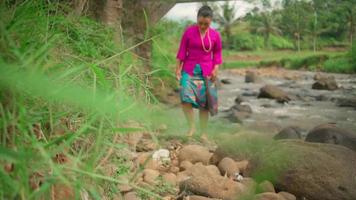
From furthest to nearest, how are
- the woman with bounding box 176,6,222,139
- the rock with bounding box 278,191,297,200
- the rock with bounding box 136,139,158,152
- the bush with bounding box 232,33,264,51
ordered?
the bush with bounding box 232,33,264,51 → the woman with bounding box 176,6,222,139 → the rock with bounding box 136,139,158,152 → the rock with bounding box 278,191,297,200

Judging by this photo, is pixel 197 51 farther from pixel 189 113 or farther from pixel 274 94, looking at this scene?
pixel 274 94

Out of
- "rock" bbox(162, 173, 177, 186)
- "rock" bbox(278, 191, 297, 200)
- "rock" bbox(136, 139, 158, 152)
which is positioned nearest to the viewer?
"rock" bbox(278, 191, 297, 200)

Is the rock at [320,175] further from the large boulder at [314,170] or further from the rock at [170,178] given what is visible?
the rock at [170,178]

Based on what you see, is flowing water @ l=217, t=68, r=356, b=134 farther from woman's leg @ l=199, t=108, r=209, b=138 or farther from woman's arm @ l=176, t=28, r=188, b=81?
woman's arm @ l=176, t=28, r=188, b=81

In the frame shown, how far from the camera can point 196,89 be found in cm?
538

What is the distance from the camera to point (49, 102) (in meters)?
1.21

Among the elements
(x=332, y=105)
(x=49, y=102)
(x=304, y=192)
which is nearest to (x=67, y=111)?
(x=49, y=102)

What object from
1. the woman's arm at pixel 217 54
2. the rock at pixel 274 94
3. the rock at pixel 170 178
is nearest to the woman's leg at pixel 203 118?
the woman's arm at pixel 217 54

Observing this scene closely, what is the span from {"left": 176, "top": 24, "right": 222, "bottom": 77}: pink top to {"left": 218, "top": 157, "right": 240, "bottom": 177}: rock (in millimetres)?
1695

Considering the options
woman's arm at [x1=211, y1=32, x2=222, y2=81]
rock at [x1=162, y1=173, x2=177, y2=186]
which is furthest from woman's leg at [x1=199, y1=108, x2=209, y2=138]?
rock at [x1=162, y1=173, x2=177, y2=186]

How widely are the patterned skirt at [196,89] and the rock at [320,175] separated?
7.53ft

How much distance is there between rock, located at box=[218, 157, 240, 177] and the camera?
368 centimetres

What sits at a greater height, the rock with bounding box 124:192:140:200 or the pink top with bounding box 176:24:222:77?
the pink top with bounding box 176:24:222:77

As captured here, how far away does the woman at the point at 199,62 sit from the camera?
514cm
